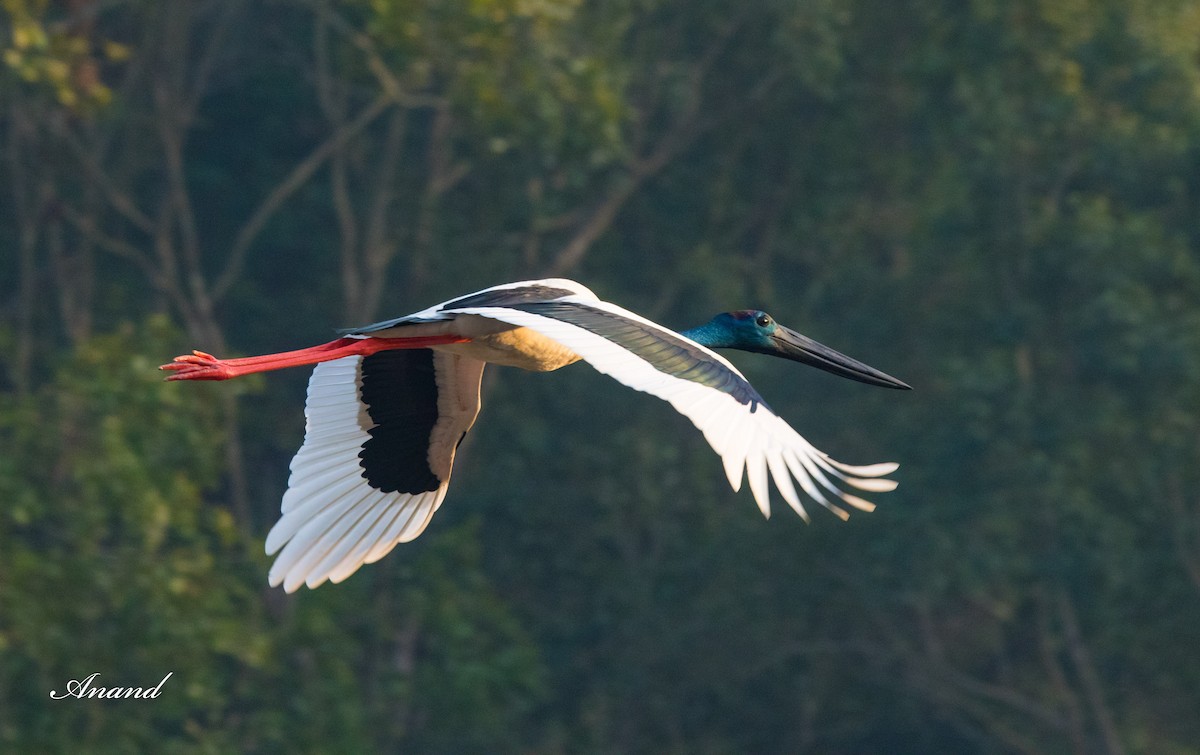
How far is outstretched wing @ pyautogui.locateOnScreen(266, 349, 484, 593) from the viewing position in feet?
27.2

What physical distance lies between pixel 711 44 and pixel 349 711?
5144 mm

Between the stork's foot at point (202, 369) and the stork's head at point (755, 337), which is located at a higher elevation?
the stork's head at point (755, 337)

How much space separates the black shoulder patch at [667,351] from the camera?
6.36 m

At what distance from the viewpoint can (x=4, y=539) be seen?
40.0 feet

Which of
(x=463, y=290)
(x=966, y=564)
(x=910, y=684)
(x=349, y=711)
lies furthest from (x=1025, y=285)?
(x=349, y=711)

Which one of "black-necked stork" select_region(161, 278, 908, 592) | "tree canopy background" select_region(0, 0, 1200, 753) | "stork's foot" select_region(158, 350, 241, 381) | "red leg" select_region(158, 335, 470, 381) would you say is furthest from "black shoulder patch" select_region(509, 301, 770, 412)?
"tree canopy background" select_region(0, 0, 1200, 753)

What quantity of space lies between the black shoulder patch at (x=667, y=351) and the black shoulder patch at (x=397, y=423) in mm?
1657

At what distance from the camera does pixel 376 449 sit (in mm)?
8508

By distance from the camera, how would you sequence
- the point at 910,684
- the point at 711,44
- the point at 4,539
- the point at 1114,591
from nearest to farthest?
the point at 4,539
the point at 1114,591
the point at 910,684
the point at 711,44

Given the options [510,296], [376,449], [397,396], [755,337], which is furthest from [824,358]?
[376,449]

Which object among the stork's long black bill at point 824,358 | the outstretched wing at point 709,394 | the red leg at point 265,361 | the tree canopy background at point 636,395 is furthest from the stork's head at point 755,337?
the tree canopy background at point 636,395

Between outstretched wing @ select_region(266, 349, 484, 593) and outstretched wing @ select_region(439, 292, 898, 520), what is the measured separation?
5.08 ft

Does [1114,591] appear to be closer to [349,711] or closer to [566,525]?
[566,525]

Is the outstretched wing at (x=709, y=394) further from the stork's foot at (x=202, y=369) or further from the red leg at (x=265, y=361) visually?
the stork's foot at (x=202, y=369)
